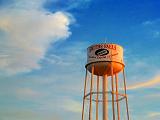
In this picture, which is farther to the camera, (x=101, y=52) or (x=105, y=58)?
(x=101, y=52)

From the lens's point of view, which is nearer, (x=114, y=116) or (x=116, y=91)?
(x=114, y=116)

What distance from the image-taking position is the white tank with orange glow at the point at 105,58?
38.6 metres

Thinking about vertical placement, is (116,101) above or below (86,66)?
below

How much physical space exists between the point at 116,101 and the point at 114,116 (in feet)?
11.4

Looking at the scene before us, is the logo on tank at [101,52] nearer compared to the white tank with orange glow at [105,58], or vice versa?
the white tank with orange glow at [105,58]

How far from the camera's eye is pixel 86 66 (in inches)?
1569

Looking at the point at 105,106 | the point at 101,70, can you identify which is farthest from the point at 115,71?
the point at 105,106

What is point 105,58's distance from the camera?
127 feet

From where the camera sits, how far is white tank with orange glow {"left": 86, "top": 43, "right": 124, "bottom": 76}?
38594mm

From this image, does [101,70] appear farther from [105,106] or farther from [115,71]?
[105,106]

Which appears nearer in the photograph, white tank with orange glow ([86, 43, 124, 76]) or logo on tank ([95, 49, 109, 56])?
white tank with orange glow ([86, 43, 124, 76])

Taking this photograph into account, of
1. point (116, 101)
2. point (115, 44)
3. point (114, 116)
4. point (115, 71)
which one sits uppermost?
point (115, 44)

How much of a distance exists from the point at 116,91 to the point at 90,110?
14.3 feet

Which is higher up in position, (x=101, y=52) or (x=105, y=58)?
(x=101, y=52)
